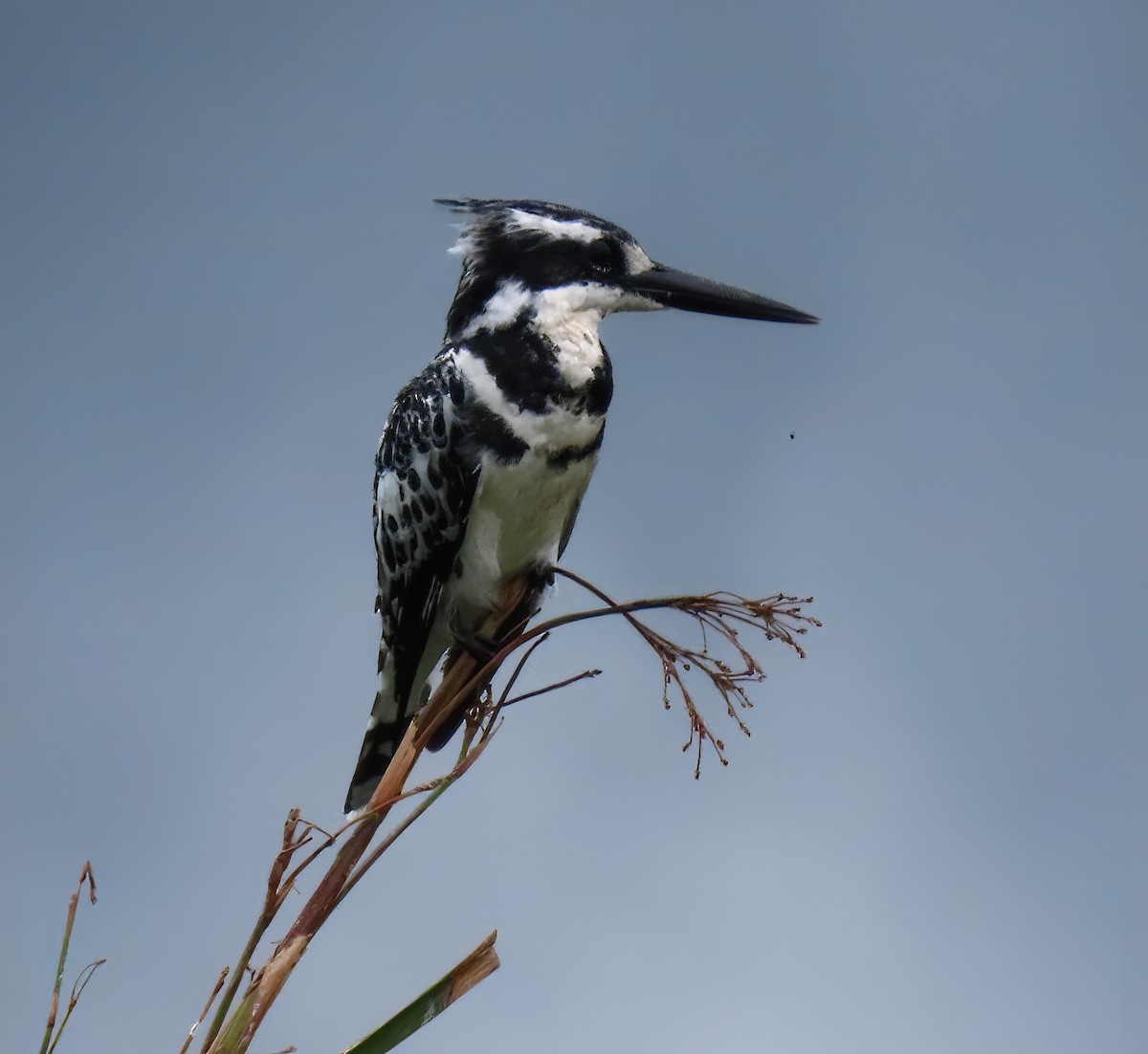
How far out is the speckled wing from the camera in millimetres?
2693

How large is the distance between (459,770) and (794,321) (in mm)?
1658

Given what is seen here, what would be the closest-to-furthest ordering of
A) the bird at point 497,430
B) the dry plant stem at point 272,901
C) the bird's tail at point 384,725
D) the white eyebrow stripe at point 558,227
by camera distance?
1. the dry plant stem at point 272,901
2. the bird at point 497,430
3. the white eyebrow stripe at point 558,227
4. the bird's tail at point 384,725

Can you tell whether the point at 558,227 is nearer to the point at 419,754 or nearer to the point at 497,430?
the point at 497,430

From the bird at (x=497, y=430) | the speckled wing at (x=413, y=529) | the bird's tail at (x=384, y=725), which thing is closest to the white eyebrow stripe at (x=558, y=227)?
the bird at (x=497, y=430)

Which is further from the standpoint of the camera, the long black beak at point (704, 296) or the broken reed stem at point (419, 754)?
the long black beak at point (704, 296)

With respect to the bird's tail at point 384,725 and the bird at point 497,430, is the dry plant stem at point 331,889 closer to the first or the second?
the bird at point 497,430

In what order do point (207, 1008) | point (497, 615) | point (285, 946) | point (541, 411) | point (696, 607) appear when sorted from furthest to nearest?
point (497, 615) < point (541, 411) < point (696, 607) < point (285, 946) < point (207, 1008)

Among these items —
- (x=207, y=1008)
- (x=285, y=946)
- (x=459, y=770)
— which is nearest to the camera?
(x=207, y=1008)

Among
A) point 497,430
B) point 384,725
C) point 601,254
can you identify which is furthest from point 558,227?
point 384,725

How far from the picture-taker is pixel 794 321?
2.94m

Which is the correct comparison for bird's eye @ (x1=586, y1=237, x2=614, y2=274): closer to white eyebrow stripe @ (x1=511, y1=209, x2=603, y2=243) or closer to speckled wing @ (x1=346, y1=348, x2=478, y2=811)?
white eyebrow stripe @ (x1=511, y1=209, x2=603, y2=243)

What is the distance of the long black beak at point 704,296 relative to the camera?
9.35ft

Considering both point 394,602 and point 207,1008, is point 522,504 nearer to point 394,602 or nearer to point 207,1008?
point 394,602

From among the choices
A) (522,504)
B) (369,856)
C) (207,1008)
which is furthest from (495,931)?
(522,504)
